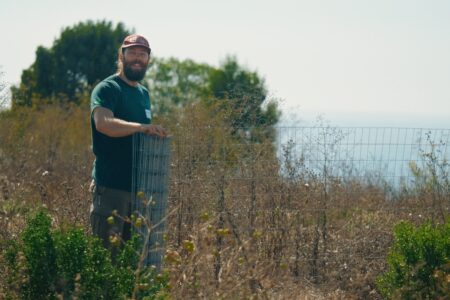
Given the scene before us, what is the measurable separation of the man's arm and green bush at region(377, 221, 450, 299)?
6.08 ft

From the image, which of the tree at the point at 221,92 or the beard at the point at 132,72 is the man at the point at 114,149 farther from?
the tree at the point at 221,92

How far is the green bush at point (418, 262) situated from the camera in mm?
5660

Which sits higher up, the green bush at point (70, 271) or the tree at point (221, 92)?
the tree at point (221, 92)

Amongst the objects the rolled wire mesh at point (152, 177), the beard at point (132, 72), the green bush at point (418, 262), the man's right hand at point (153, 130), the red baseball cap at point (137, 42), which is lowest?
the green bush at point (418, 262)

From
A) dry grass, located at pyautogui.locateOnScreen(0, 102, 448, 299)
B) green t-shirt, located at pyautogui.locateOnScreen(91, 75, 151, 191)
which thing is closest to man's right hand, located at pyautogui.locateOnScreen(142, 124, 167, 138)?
green t-shirt, located at pyautogui.locateOnScreen(91, 75, 151, 191)

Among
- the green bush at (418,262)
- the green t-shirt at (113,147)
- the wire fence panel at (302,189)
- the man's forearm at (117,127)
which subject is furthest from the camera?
the wire fence panel at (302,189)

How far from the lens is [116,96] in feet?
18.3

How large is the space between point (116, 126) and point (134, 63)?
0.64 metres

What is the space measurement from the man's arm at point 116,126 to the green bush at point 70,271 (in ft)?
2.50

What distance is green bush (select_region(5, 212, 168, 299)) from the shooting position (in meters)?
4.66

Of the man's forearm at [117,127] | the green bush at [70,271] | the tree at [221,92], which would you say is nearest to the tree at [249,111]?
the tree at [221,92]

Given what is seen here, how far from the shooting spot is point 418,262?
573 cm

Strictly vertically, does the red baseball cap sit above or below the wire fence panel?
above

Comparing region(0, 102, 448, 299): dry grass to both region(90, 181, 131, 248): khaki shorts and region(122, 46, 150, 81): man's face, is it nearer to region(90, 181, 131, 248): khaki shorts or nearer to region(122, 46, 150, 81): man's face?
region(90, 181, 131, 248): khaki shorts
